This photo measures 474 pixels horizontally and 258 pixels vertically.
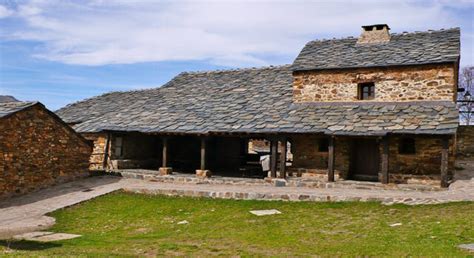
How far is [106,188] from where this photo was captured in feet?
56.1

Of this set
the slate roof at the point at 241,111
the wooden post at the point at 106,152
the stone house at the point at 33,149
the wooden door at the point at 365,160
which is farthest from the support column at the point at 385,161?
the wooden post at the point at 106,152

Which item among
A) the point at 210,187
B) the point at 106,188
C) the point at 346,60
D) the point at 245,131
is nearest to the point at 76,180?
the point at 106,188

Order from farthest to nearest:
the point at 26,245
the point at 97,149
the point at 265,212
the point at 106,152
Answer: the point at 97,149
the point at 106,152
the point at 265,212
the point at 26,245

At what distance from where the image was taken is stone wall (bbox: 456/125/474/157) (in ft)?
86.5

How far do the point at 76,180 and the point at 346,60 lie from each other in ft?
40.0

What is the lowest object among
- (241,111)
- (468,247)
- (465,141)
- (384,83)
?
(468,247)

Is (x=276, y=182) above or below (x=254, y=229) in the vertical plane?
above

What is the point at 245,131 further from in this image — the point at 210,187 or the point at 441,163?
the point at 441,163

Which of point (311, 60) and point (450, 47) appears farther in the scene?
point (311, 60)

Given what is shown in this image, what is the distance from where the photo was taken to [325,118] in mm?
18156

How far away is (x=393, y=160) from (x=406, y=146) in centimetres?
72

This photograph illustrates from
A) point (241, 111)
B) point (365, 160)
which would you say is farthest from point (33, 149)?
Result: point (365, 160)

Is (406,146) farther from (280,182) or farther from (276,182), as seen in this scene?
(276,182)

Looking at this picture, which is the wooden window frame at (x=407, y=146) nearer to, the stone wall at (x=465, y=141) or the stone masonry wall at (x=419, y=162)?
the stone masonry wall at (x=419, y=162)
